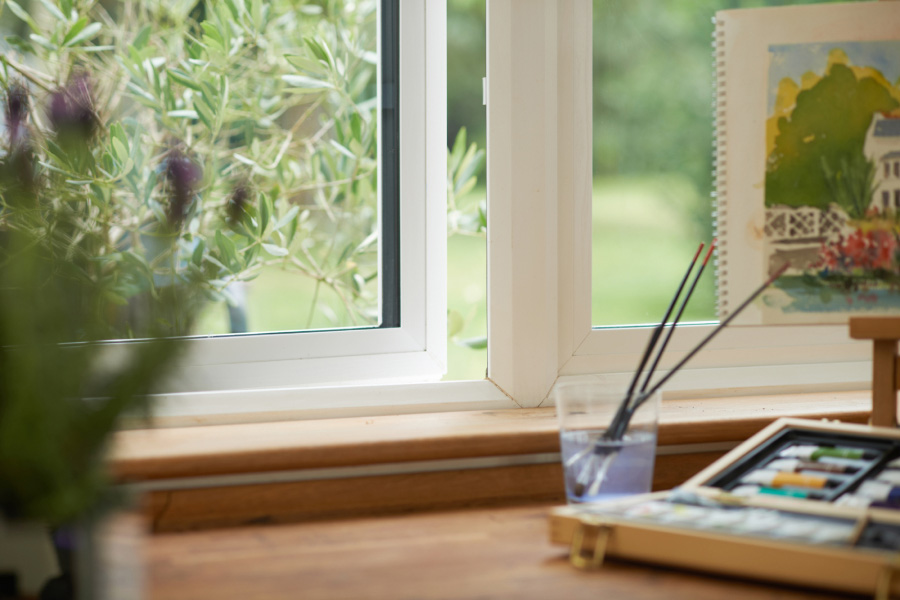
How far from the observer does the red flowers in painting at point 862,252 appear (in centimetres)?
118

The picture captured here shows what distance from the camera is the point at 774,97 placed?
1.19m

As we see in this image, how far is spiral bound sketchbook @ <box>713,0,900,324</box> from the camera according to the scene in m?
1.18

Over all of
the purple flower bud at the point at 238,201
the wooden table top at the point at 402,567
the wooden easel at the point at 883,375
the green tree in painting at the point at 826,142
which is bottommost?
the wooden table top at the point at 402,567

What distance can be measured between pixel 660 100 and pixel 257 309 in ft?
2.52

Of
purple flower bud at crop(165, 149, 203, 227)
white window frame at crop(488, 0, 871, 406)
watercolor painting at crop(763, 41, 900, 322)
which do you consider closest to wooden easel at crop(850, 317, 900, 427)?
watercolor painting at crop(763, 41, 900, 322)

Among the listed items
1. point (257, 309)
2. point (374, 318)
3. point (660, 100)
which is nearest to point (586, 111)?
point (660, 100)

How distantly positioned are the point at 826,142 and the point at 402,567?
792mm

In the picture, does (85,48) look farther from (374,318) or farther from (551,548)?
(551,548)

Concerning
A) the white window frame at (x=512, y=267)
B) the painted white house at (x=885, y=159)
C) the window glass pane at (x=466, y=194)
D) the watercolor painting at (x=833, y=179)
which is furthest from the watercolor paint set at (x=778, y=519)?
→ the window glass pane at (x=466, y=194)

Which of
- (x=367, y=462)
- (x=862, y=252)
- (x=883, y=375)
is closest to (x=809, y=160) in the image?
(x=862, y=252)

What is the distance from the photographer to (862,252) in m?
1.18

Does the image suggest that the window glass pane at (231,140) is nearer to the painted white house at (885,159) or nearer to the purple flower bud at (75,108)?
the purple flower bud at (75,108)

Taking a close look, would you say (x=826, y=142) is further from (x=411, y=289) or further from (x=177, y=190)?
(x=177, y=190)

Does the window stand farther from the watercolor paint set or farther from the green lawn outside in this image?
the watercolor paint set
